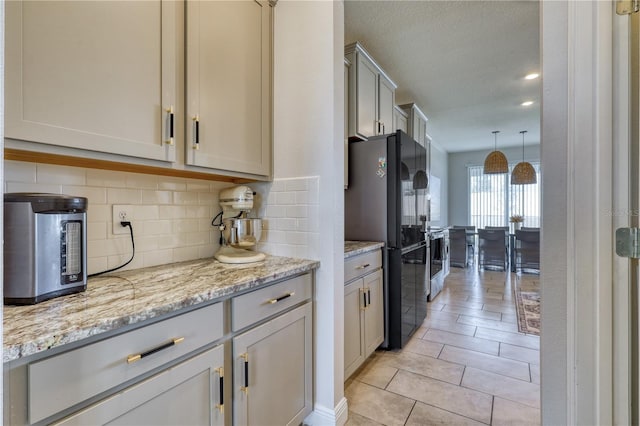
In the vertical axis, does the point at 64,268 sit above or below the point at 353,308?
above

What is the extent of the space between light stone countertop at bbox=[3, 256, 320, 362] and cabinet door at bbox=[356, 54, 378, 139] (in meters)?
1.65

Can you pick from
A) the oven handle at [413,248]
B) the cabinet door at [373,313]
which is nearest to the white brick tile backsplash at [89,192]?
the cabinet door at [373,313]

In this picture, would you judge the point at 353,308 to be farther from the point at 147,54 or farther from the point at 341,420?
the point at 147,54

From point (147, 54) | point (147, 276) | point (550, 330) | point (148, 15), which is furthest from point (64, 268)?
point (550, 330)

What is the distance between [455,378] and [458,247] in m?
4.22

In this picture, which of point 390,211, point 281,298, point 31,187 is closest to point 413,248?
point 390,211

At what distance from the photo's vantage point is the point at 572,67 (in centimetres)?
100

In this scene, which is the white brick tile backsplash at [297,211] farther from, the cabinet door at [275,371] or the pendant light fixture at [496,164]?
the pendant light fixture at [496,164]

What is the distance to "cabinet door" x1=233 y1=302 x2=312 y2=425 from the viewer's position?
1158mm

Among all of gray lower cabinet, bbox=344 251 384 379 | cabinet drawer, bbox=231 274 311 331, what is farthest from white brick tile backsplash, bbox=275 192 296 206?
gray lower cabinet, bbox=344 251 384 379

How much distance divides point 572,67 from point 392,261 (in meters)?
1.69

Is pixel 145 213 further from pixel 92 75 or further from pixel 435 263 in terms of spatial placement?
pixel 435 263

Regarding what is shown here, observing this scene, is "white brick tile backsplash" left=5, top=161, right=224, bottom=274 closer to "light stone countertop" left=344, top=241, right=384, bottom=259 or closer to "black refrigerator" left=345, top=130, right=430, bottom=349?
"light stone countertop" left=344, top=241, right=384, bottom=259

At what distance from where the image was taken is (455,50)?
2.78 m
